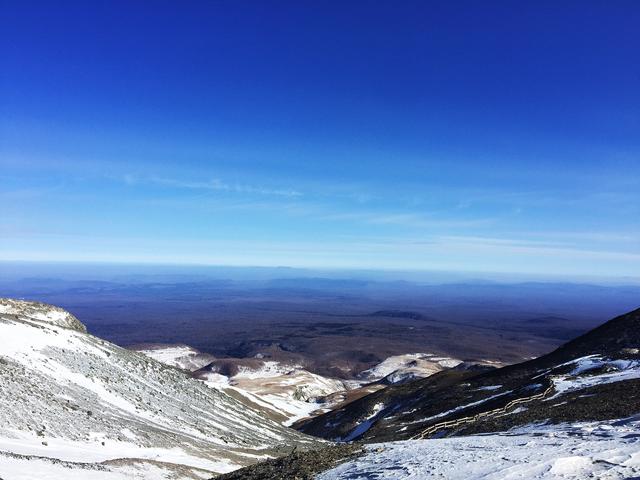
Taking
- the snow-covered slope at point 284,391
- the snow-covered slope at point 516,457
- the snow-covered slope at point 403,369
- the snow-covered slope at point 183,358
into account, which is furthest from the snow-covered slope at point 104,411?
the snow-covered slope at point 183,358

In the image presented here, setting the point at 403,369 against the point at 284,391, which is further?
the point at 403,369

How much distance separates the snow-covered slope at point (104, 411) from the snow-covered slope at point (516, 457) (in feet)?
48.5

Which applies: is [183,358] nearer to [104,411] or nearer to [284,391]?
[284,391]

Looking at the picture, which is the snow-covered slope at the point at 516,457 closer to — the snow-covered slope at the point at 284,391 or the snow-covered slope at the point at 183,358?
the snow-covered slope at the point at 284,391

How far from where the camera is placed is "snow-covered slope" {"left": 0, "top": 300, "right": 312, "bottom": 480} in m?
26.7

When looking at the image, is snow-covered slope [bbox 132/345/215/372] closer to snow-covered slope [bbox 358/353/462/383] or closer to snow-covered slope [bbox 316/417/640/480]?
snow-covered slope [bbox 358/353/462/383]

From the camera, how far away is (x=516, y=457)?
1345 cm

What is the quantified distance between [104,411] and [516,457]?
3176 centimetres

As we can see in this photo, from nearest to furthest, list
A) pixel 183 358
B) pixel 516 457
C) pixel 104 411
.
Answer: pixel 516 457, pixel 104 411, pixel 183 358

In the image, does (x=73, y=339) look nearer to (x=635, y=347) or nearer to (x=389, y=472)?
(x=389, y=472)

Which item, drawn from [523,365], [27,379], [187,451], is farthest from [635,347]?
[27,379]

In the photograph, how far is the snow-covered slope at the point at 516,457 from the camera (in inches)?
463

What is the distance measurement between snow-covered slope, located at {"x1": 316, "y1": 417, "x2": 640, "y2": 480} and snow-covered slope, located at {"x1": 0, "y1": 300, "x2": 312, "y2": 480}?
582 inches

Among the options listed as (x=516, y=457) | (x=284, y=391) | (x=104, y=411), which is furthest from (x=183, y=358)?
(x=516, y=457)
